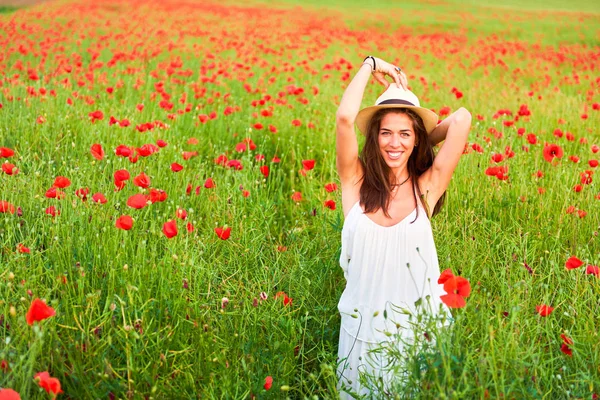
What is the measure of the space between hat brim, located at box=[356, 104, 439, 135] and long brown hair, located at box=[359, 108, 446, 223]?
0.02m

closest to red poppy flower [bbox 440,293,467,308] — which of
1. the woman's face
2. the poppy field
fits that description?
the poppy field

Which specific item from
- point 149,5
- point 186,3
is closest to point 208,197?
point 149,5

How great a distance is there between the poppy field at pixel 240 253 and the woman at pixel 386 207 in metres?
0.20

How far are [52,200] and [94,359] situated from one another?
50.5 inches

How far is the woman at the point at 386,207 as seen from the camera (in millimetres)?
2529

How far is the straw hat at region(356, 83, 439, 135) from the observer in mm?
2631

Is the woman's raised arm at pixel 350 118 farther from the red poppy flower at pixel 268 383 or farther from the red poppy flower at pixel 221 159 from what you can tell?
the red poppy flower at pixel 221 159

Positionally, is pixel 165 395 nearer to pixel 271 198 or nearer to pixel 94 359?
pixel 94 359

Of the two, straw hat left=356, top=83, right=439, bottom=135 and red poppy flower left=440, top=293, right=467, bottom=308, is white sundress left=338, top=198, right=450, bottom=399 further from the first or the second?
red poppy flower left=440, top=293, right=467, bottom=308

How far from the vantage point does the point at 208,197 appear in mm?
3570

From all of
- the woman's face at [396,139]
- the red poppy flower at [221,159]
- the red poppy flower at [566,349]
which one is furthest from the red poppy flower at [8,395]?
the red poppy flower at [221,159]

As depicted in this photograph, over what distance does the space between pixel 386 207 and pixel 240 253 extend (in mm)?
1054

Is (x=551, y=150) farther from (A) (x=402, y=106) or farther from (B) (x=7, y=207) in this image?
(B) (x=7, y=207)

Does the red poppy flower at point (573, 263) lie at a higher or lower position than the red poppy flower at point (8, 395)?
higher
